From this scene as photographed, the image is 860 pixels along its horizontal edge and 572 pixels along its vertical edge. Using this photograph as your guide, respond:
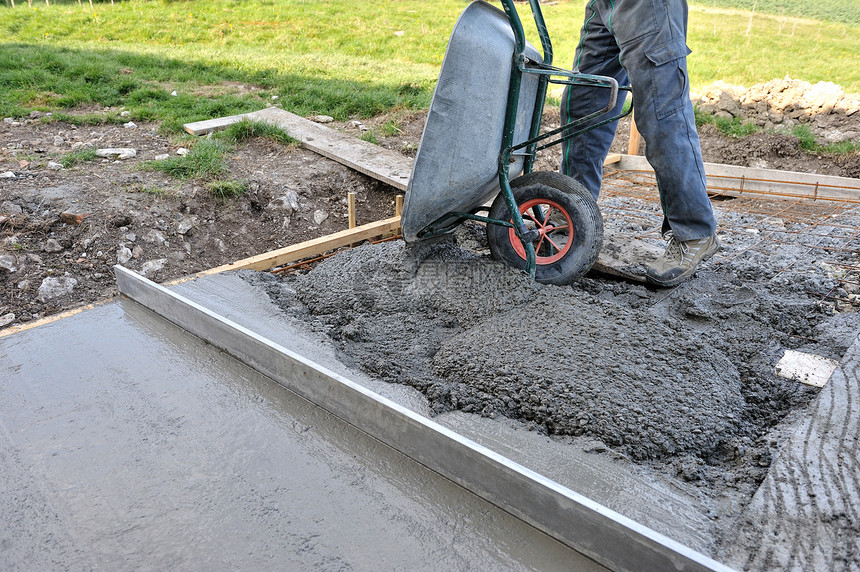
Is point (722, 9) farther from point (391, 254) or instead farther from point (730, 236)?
point (391, 254)

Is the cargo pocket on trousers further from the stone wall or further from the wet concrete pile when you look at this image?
the stone wall

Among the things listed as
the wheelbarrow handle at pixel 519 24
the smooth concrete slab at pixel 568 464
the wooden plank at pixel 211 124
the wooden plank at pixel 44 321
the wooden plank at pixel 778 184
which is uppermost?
the wheelbarrow handle at pixel 519 24

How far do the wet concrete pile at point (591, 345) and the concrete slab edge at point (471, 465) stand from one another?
0.25 meters

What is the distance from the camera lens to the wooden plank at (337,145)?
175 inches

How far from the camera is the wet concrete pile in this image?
6.14 feet

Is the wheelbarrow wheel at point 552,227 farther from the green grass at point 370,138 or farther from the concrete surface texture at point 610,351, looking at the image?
the green grass at point 370,138

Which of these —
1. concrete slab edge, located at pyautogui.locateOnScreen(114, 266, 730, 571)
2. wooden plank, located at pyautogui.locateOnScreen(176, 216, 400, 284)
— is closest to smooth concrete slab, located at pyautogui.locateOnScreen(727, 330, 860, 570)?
concrete slab edge, located at pyautogui.locateOnScreen(114, 266, 730, 571)

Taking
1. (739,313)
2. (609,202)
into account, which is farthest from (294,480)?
(609,202)

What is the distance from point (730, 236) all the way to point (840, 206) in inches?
43.3

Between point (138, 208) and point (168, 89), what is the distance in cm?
365

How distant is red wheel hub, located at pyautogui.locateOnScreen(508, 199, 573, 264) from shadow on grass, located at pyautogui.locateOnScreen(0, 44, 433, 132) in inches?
143

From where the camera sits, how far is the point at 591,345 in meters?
2.19

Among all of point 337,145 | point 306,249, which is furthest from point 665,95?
point 337,145

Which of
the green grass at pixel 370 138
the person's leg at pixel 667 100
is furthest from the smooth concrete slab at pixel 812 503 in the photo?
the green grass at pixel 370 138
